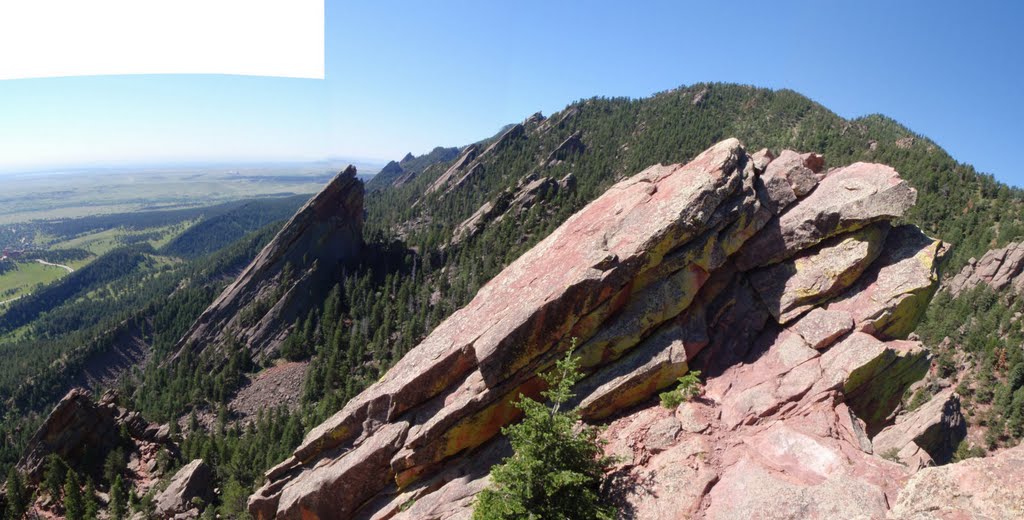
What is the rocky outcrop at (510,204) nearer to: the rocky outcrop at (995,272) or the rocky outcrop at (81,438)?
the rocky outcrop at (81,438)

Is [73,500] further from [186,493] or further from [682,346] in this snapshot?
[682,346]

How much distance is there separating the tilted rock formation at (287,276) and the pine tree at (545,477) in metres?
95.4

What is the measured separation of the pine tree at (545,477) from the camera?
16.1 m

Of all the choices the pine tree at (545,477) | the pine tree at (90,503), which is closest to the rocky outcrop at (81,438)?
the pine tree at (90,503)

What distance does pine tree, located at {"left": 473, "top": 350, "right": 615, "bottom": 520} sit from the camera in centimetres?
1606

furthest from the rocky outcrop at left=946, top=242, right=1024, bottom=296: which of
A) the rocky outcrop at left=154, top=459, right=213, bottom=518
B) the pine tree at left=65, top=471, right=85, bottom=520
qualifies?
the pine tree at left=65, top=471, right=85, bottom=520

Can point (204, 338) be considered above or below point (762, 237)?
below

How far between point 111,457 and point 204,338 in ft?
166

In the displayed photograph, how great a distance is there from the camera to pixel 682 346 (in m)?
22.0

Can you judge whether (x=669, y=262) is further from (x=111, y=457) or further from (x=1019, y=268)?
(x=1019, y=268)

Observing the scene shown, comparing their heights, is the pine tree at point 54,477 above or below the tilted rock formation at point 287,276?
below

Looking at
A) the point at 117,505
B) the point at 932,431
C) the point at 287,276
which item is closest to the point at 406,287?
the point at 287,276

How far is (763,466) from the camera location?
54.6 ft

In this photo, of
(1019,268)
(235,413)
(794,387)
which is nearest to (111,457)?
(235,413)
